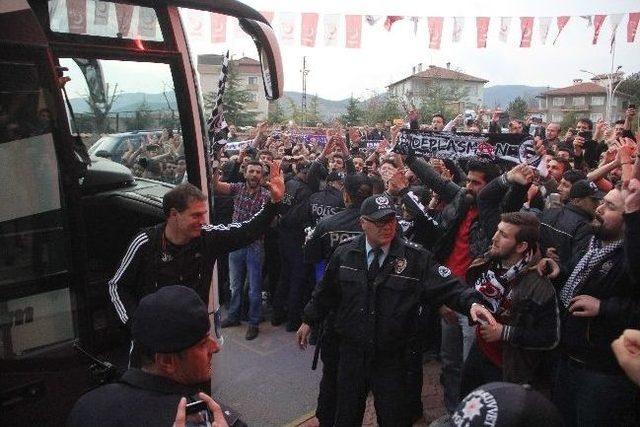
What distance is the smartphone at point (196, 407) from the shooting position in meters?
1.56

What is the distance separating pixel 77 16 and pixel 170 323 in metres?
2.48

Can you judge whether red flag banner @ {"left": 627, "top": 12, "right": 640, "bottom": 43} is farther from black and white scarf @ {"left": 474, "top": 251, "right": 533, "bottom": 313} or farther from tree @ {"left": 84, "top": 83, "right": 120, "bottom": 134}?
tree @ {"left": 84, "top": 83, "right": 120, "bottom": 134}

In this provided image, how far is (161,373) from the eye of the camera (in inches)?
65.0

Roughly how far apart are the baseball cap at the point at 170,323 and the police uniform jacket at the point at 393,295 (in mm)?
1767

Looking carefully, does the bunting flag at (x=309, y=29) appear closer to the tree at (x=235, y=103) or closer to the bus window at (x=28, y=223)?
the bus window at (x=28, y=223)

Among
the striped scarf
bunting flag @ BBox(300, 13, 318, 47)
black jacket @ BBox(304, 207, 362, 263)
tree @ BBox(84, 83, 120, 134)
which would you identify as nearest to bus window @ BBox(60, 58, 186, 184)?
tree @ BBox(84, 83, 120, 134)

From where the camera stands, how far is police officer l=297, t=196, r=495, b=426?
3240mm

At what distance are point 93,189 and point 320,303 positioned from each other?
7.29 ft

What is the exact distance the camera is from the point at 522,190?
3.91 meters

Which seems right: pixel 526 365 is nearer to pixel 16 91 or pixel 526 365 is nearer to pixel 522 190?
pixel 522 190

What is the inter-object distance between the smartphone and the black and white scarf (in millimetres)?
2196

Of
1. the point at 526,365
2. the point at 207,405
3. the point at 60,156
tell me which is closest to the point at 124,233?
the point at 60,156

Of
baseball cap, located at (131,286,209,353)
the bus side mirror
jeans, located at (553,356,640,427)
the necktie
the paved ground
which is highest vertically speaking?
the bus side mirror

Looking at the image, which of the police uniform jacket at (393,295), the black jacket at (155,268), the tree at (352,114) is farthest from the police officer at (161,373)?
the tree at (352,114)
